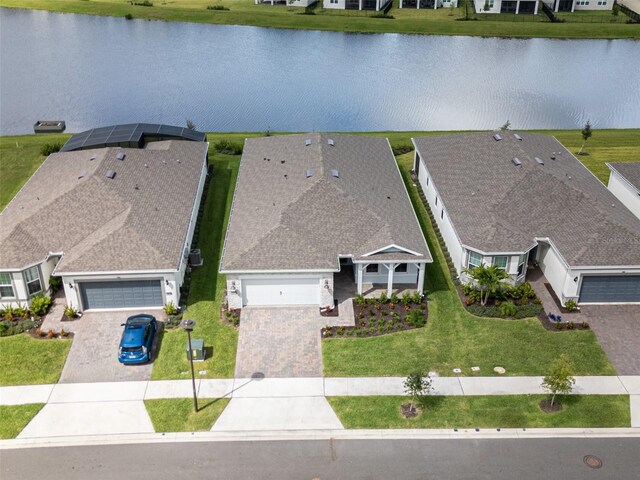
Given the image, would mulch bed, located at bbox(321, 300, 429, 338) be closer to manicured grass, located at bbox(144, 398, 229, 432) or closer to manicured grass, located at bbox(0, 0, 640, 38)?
manicured grass, located at bbox(144, 398, 229, 432)

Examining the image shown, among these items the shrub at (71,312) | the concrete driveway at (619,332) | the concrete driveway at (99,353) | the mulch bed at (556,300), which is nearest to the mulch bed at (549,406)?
the concrete driveway at (619,332)

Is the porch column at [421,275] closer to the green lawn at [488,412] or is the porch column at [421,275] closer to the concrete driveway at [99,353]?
the green lawn at [488,412]

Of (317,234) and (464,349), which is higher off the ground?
(317,234)

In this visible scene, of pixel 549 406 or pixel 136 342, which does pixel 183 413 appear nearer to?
pixel 136 342

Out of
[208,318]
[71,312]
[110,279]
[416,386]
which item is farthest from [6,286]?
[416,386]

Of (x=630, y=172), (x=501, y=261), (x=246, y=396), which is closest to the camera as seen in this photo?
(x=246, y=396)

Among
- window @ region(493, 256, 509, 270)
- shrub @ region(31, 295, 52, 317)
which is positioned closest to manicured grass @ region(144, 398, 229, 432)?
shrub @ region(31, 295, 52, 317)

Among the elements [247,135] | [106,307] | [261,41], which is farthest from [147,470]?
[261,41]
